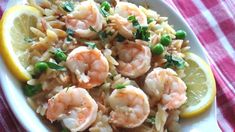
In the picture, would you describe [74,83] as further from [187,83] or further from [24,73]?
[187,83]

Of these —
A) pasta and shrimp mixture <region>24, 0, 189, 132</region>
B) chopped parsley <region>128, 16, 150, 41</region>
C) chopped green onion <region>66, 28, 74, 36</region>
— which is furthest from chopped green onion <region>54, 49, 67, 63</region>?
chopped parsley <region>128, 16, 150, 41</region>

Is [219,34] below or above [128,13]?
below

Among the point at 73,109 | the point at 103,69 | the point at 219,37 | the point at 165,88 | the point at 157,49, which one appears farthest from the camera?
the point at 219,37

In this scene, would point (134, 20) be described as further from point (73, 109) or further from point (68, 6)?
point (73, 109)

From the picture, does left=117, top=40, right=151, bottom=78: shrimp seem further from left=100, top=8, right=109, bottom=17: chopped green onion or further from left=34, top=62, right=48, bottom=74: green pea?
left=34, top=62, right=48, bottom=74: green pea

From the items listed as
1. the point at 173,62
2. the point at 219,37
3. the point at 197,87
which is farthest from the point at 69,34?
the point at 219,37

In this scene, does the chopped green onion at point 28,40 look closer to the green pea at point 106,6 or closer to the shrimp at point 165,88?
the green pea at point 106,6
